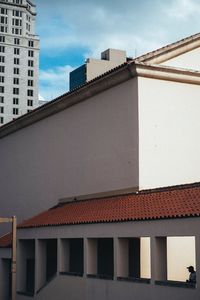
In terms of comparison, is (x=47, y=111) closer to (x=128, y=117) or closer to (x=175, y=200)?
(x=128, y=117)

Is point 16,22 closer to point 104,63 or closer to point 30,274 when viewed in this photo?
point 104,63

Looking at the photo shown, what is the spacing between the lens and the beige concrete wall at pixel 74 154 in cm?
2977

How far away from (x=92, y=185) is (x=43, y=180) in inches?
270

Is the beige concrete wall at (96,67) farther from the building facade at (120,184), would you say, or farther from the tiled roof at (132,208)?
the tiled roof at (132,208)

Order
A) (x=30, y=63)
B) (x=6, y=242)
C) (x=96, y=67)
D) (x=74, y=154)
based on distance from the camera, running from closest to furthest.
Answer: (x=74, y=154) < (x=6, y=242) < (x=96, y=67) < (x=30, y=63)

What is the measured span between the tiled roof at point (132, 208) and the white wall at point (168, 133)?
6.54 feet

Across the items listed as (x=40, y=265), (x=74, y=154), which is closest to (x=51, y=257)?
(x=40, y=265)

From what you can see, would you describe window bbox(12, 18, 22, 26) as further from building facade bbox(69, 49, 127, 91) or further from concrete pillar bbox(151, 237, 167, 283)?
concrete pillar bbox(151, 237, 167, 283)

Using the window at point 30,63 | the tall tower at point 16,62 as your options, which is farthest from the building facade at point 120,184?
the window at point 30,63

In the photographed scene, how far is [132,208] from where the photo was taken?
982 inches

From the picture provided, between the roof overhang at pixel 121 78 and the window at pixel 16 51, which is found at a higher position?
the window at pixel 16 51

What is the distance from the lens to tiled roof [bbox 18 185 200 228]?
2169cm

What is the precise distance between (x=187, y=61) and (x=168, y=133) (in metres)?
4.10

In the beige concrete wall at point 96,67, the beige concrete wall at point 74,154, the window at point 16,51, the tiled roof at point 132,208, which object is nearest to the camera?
the tiled roof at point 132,208
